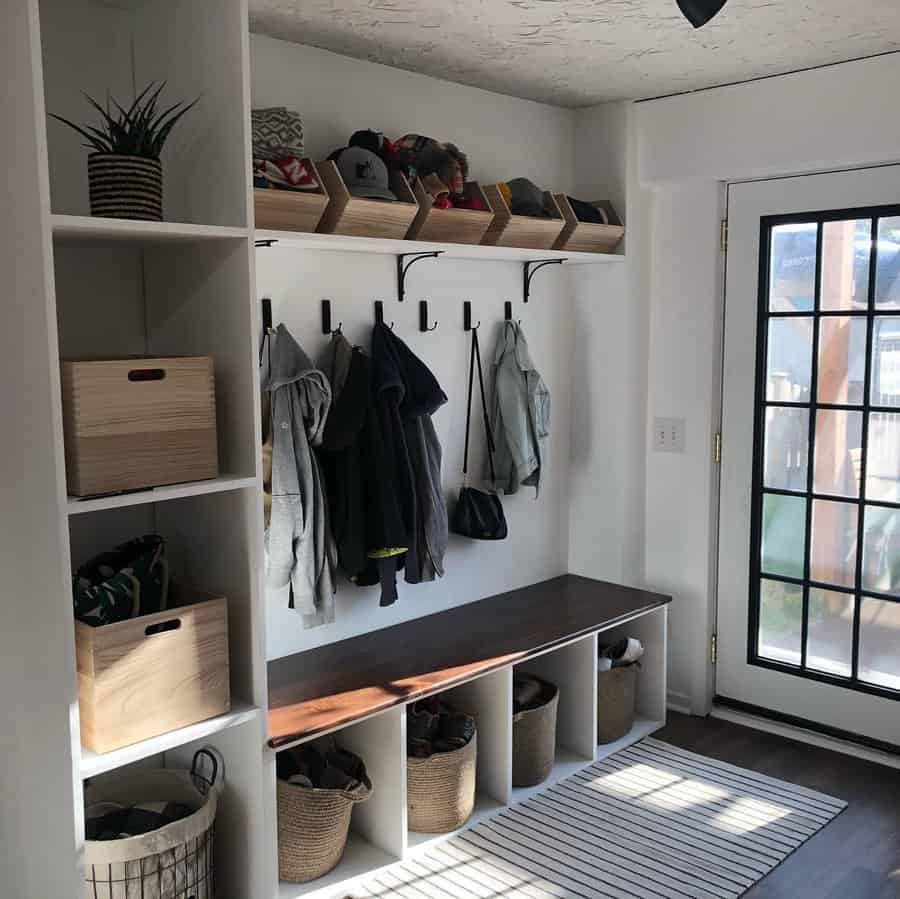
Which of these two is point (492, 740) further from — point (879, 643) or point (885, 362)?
point (885, 362)

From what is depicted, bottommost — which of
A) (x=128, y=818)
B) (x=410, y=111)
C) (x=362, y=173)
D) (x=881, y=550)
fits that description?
(x=128, y=818)

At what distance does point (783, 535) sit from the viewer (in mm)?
3600

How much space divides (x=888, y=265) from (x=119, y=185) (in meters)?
2.42

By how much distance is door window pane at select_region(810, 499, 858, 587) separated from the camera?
135 inches

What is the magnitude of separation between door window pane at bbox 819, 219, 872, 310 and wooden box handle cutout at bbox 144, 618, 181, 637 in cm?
239

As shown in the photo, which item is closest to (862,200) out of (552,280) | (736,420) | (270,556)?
(736,420)

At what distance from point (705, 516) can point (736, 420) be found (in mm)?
373

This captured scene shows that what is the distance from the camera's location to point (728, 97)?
346 cm

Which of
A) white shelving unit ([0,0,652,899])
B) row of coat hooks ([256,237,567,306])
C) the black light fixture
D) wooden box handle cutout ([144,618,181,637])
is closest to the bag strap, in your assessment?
row of coat hooks ([256,237,567,306])

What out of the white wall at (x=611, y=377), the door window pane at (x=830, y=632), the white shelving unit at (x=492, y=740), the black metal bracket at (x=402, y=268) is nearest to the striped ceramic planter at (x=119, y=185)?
the black metal bracket at (x=402, y=268)

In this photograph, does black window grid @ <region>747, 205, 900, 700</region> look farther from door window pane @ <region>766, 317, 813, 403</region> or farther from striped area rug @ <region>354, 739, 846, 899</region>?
striped area rug @ <region>354, 739, 846, 899</region>

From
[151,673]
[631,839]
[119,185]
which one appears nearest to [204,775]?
[151,673]

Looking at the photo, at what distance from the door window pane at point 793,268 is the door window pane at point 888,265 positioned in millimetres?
218

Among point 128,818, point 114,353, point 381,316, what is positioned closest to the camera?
point 128,818
